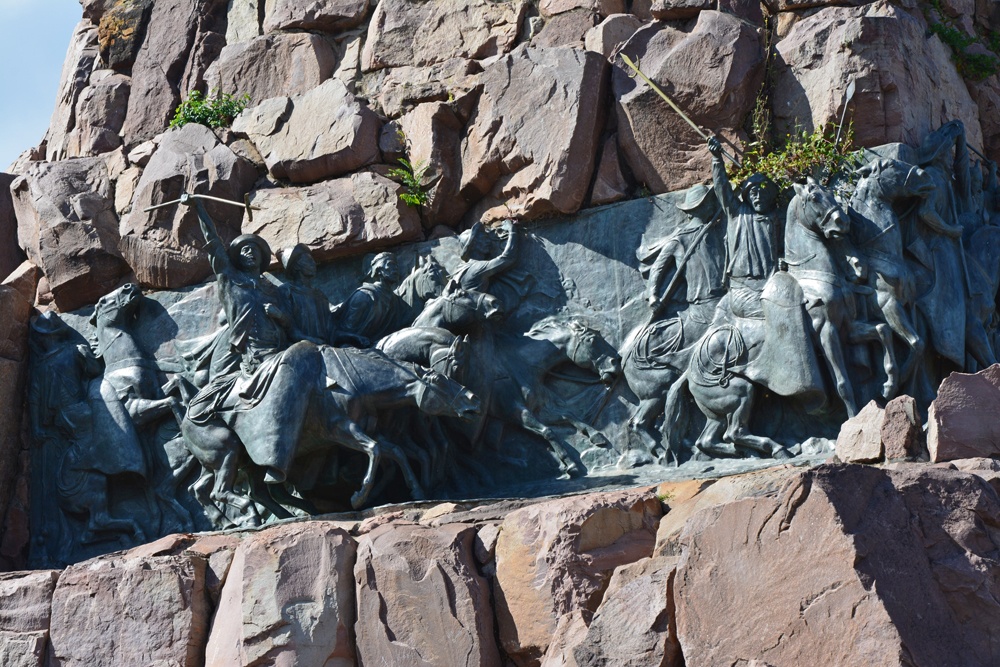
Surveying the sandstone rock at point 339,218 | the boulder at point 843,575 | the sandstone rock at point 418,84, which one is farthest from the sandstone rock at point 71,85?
the boulder at point 843,575

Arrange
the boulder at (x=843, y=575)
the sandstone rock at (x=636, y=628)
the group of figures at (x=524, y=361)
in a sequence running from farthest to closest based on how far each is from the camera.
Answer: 1. the group of figures at (x=524, y=361)
2. the sandstone rock at (x=636, y=628)
3. the boulder at (x=843, y=575)

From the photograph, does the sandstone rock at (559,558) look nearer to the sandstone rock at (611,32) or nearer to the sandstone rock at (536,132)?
the sandstone rock at (536,132)

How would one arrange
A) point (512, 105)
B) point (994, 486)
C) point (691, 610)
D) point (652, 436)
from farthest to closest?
point (512, 105)
point (652, 436)
point (994, 486)
point (691, 610)

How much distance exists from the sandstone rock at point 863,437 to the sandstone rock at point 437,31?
429 centimetres

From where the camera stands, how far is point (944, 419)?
974 centimetres

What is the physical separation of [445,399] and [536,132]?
7.11 feet

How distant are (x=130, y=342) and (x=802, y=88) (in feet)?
17.4

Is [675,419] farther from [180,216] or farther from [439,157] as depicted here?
[180,216]

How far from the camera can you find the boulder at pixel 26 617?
10.6 m

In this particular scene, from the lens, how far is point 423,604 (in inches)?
384

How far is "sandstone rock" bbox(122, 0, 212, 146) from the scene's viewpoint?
14031mm

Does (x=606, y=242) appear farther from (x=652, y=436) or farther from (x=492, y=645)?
(x=492, y=645)

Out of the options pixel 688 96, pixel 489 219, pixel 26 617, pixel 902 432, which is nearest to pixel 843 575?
pixel 902 432

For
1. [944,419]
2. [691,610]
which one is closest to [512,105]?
[944,419]
